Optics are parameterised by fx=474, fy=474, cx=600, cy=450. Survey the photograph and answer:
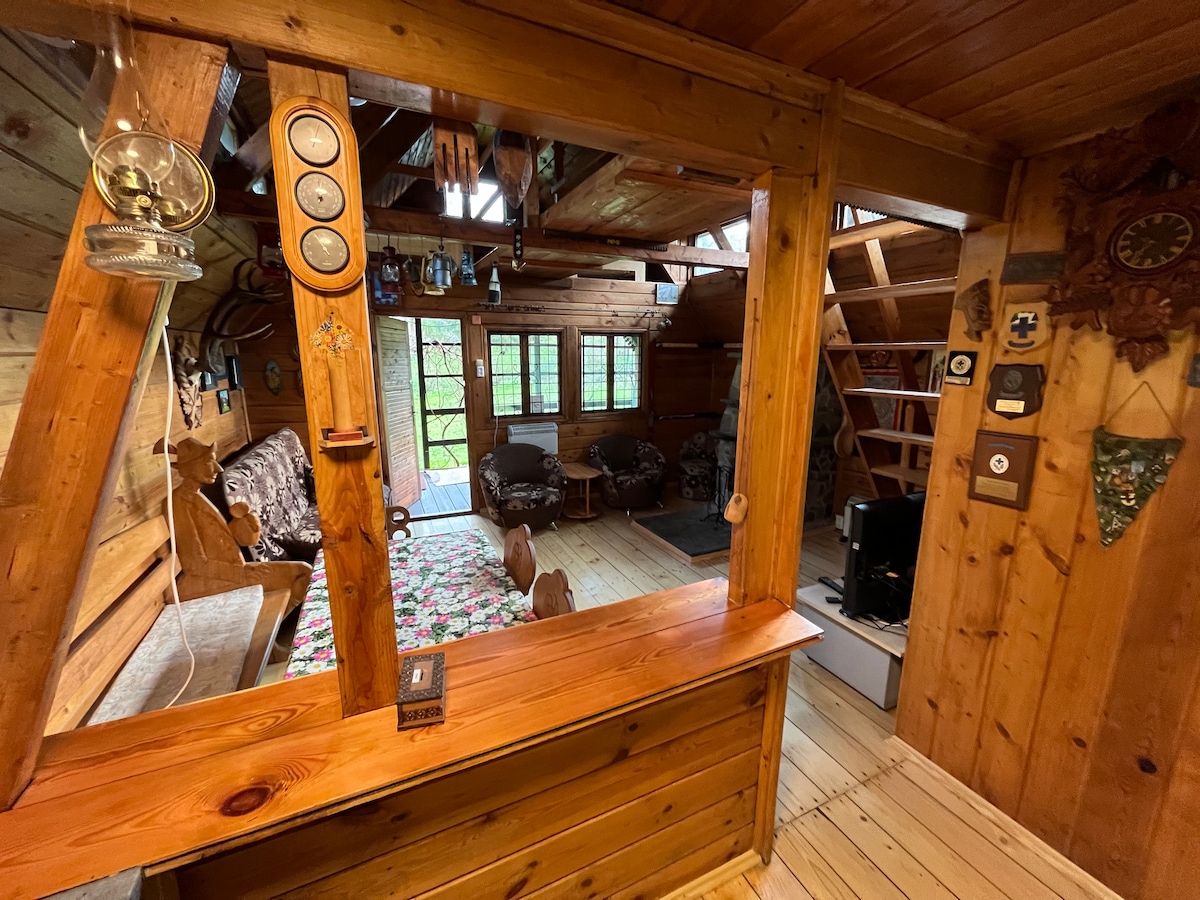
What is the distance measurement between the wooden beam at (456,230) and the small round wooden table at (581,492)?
2.40 metres

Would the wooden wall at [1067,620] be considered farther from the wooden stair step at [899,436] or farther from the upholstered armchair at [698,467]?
the upholstered armchair at [698,467]

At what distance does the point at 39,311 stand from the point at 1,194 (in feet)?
1.04

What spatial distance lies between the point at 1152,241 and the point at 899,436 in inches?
73.8

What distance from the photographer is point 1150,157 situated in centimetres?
123

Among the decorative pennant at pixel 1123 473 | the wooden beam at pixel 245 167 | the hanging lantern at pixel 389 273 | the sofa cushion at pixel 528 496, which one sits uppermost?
the wooden beam at pixel 245 167

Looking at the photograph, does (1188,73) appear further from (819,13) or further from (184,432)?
(184,432)

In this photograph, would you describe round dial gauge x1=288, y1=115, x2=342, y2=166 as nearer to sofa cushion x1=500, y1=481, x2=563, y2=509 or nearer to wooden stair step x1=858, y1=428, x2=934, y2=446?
wooden stair step x1=858, y1=428, x2=934, y2=446

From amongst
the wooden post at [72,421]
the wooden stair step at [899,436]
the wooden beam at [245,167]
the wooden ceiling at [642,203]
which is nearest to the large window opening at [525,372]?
the wooden ceiling at [642,203]

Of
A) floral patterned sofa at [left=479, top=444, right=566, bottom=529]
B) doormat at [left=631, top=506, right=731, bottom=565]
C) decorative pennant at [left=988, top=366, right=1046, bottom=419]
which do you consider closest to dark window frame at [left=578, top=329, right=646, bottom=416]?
floral patterned sofa at [left=479, top=444, right=566, bottom=529]

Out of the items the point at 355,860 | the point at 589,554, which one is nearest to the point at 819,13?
the point at 355,860

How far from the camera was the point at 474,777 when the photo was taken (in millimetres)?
1061

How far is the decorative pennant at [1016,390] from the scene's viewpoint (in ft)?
5.03

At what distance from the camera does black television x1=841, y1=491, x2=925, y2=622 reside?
236 centimetres

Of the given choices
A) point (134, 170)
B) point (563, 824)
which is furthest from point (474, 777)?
point (134, 170)
